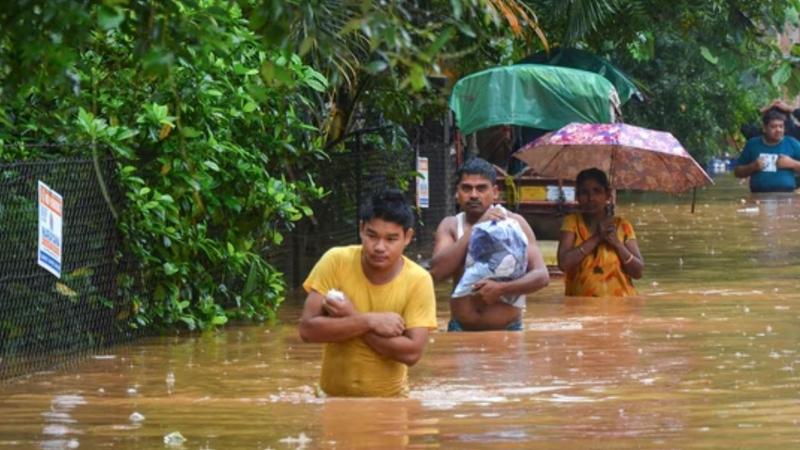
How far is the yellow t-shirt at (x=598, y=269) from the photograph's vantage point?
16141 mm

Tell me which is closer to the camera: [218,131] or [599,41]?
[218,131]

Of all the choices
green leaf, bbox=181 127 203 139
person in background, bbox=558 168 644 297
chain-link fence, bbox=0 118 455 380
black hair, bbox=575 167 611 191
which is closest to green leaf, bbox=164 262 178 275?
chain-link fence, bbox=0 118 455 380

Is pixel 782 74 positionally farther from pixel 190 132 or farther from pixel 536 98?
pixel 190 132

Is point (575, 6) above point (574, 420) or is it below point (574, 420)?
→ above

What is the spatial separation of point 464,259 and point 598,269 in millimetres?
3391

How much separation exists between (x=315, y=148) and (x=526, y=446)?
8.35m

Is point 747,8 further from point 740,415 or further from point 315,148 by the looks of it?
point 740,415

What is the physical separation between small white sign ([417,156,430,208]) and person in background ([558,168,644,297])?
6.02 m

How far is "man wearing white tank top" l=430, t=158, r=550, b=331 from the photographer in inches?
514

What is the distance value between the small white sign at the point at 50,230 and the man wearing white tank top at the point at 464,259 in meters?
2.50

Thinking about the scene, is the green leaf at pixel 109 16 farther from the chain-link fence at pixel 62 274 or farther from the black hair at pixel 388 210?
the chain-link fence at pixel 62 274

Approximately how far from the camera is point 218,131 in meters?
15.2

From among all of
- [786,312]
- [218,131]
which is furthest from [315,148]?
[786,312]

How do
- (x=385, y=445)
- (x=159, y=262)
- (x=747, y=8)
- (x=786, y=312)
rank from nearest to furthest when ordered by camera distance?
(x=385, y=445), (x=159, y=262), (x=786, y=312), (x=747, y=8)
